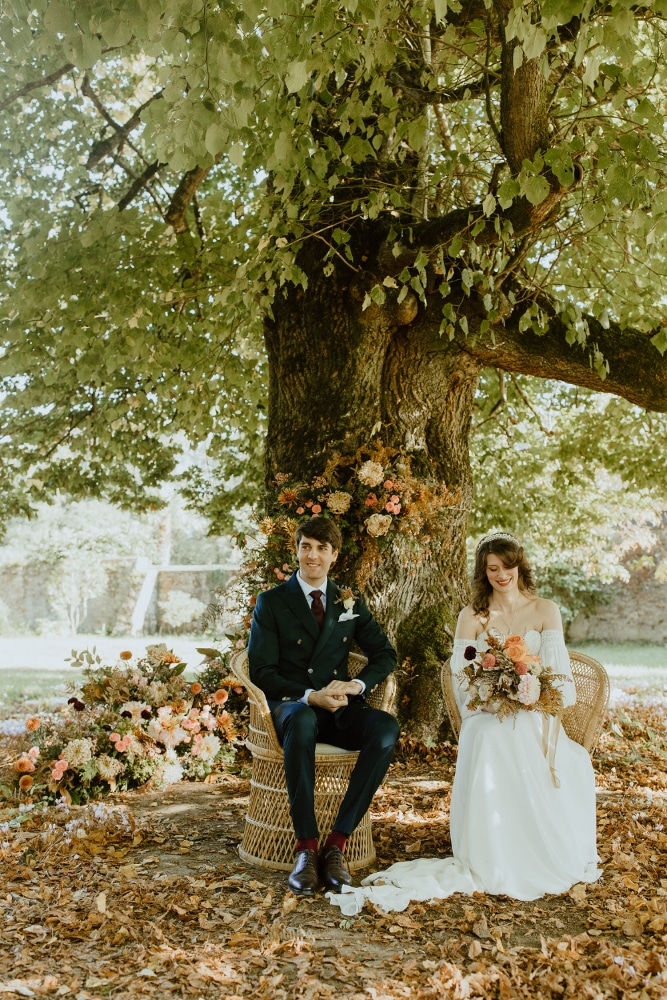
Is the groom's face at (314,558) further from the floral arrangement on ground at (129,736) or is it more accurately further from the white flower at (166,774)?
the white flower at (166,774)

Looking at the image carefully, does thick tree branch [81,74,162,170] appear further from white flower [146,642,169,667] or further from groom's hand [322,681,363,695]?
groom's hand [322,681,363,695]

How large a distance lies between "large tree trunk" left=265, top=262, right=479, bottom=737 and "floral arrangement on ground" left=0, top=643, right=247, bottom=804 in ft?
4.59

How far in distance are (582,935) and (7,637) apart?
67.4 feet

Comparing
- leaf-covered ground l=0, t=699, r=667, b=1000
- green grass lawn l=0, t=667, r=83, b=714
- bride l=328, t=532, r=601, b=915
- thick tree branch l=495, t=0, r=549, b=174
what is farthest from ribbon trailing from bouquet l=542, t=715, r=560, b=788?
green grass lawn l=0, t=667, r=83, b=714

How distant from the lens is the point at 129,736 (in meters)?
5.52

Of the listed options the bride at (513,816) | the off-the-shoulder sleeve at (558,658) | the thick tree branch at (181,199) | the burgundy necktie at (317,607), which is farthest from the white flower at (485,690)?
the thick tree branch at (181,199)

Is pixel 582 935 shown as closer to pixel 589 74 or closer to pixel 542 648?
pixel 542 648

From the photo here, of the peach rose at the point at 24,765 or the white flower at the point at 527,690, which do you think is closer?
the white flower at the point at 527,690

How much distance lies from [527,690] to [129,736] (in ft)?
8.96

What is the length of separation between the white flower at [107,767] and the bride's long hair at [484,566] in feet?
8.29

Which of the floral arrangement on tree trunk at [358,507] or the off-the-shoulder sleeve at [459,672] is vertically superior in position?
the floral arrangement on tree trunk at [358,507]

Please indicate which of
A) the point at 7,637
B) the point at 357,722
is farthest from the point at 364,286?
Result: the point at 7,637

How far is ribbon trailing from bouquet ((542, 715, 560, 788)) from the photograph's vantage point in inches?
164

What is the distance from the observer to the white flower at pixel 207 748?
589cm
